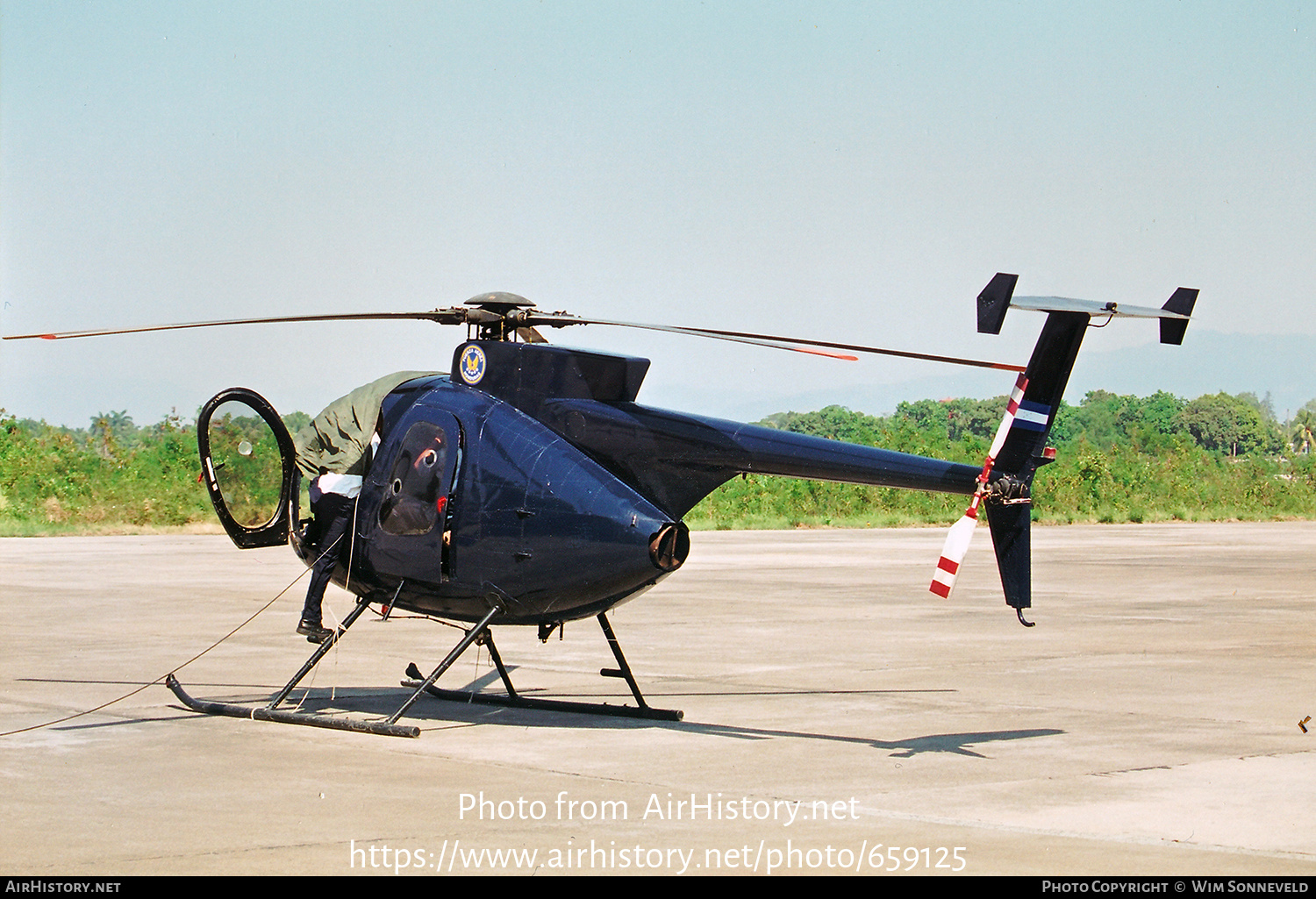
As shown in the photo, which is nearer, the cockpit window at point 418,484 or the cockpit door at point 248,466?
the cockpit window at point 418,484

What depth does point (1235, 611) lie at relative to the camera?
20688mm

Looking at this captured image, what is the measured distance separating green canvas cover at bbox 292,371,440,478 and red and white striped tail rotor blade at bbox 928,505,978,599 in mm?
4926

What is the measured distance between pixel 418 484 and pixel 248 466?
1587 millimetres

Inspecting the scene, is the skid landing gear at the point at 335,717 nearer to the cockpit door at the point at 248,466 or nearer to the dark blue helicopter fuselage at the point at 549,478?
the dark blue helicopter fuselage at the point at 549,478

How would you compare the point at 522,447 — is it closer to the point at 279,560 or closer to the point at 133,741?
the point at 133,741

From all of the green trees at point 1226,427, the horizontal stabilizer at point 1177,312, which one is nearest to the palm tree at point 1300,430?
the green trees at point 1226,427

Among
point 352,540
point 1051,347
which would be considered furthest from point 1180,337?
point 352,540

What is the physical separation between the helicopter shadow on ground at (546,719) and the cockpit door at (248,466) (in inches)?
61.2

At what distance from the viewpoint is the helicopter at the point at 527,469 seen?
1055 centimetres

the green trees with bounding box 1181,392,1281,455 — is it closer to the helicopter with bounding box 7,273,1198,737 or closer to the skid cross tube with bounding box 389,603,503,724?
the helicopter with bounding box 7,273,1198,737

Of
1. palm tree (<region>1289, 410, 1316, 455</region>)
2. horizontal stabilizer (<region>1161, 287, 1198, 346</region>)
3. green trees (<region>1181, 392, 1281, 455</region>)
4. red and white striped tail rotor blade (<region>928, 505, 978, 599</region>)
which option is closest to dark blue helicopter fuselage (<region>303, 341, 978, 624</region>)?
red and white striped tail rotor blade (<region>928, 505, 978, 599</region>)

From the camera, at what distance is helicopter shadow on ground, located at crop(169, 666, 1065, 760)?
1062 cm

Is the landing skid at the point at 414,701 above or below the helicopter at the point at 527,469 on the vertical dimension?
below

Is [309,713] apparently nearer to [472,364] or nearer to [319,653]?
[319,653]
